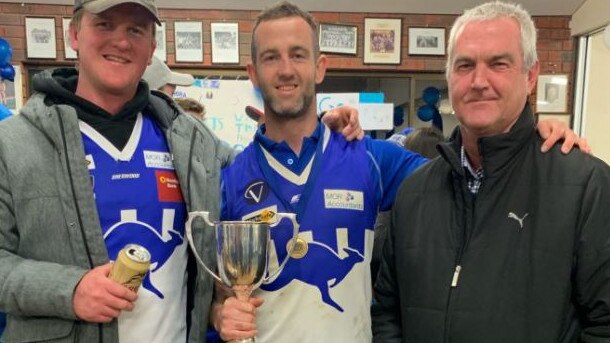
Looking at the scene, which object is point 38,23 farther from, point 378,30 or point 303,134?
point 303,134

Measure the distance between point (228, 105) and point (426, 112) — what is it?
1.94 metres

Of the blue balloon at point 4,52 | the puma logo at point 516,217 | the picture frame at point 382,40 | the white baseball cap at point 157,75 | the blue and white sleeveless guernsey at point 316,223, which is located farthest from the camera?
the picture frame at point 382,40

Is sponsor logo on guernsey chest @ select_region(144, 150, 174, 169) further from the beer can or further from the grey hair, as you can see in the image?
the grey hair

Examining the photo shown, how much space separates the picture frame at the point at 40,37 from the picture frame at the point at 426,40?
3.23 metres

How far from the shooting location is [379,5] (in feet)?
15.3

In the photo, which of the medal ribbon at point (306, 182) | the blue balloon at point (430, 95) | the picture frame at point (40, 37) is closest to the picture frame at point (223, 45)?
the picture frame at point (40, 37)

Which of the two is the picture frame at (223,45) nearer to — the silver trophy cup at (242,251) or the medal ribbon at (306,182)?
the medal ribbon at (306,182)

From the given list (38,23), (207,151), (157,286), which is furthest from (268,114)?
(38,23)

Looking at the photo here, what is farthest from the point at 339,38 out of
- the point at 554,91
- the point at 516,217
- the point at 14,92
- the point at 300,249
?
the point at 516,217

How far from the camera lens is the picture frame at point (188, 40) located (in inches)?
180

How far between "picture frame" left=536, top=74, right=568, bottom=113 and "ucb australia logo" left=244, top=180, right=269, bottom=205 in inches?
165

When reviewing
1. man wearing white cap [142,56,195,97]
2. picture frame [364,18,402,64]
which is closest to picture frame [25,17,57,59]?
man wearing white cap [142,56,195,97]

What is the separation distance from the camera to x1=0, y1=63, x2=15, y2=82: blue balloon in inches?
168

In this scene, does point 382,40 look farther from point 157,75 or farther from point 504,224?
point 504,224
